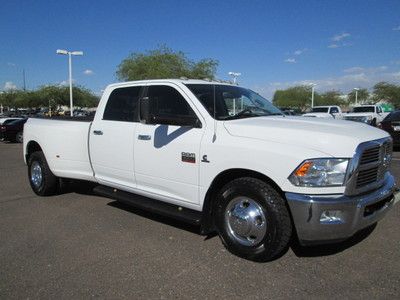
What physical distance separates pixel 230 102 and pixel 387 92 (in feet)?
238

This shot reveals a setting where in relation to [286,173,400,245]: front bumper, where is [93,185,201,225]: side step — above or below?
below

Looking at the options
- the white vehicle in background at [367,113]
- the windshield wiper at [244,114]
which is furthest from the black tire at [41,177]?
the white vehicle in background at [367,113]

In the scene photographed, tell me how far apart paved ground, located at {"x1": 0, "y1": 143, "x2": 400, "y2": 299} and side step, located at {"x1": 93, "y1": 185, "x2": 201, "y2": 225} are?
0.33 meters

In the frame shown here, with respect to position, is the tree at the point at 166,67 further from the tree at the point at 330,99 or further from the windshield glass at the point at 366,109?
the tree at the point at 330,99

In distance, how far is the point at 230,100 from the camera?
518cm

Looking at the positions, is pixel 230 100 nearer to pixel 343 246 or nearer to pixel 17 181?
pixel 343 246

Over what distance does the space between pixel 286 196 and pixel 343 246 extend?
50.4 inches

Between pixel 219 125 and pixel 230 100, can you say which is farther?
pixel 230 100

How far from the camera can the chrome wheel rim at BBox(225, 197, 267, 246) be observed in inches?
160

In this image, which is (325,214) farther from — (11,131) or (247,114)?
(11,131)

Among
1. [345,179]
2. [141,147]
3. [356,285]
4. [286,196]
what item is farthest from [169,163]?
[356,285]

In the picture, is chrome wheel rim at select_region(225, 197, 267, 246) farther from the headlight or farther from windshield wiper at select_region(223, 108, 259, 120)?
windshield wiper at select_region(223, 108, 259, 120)

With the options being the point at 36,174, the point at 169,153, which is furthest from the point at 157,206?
the point at 36,174

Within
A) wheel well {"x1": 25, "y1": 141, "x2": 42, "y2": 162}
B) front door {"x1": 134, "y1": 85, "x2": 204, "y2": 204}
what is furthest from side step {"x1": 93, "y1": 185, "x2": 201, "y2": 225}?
wheel well {"x1": 25, "y1": 141, "x2": 42, "y2": 162}
